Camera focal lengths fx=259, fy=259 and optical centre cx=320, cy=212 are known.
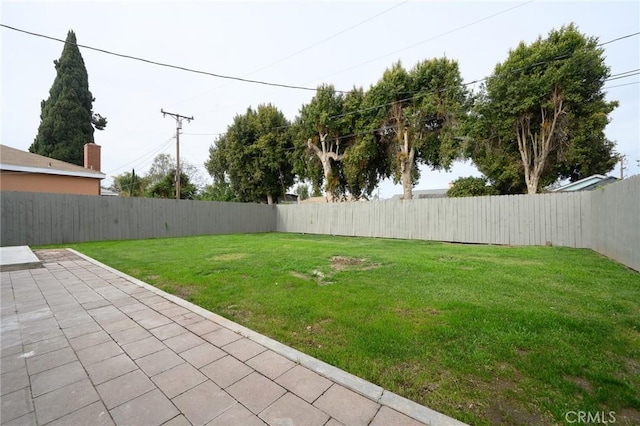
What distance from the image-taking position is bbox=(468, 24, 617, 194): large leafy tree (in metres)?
10.6

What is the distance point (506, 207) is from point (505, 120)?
641 centimetres

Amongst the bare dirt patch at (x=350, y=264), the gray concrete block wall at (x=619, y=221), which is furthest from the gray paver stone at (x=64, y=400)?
the gray concrete block wall at (x=619, y=221)

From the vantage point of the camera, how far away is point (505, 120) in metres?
12.2

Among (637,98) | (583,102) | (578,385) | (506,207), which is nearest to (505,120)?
(583,102)

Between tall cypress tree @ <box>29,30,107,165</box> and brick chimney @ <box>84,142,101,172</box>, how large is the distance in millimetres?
6723

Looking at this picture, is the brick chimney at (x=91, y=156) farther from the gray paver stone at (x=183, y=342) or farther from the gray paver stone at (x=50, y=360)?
the gray paver stone at (x=183, y=342)

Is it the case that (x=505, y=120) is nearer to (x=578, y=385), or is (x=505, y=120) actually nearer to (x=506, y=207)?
(x=506, y=207)

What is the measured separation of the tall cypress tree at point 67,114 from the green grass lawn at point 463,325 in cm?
2208

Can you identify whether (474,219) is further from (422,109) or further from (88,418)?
(88,418)

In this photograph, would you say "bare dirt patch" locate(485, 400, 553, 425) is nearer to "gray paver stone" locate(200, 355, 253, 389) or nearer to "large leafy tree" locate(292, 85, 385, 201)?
"gray paver stone" locate(200, 355, 253, 389)

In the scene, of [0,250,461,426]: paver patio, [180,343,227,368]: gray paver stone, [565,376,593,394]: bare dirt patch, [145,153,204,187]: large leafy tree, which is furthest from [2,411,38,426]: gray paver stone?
[145,153,204,187]: large leafy tree

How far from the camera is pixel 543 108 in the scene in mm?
11547

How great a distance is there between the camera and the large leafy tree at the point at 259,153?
18.3 m

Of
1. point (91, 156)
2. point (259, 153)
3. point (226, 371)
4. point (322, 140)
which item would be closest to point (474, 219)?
point (226, 371)
